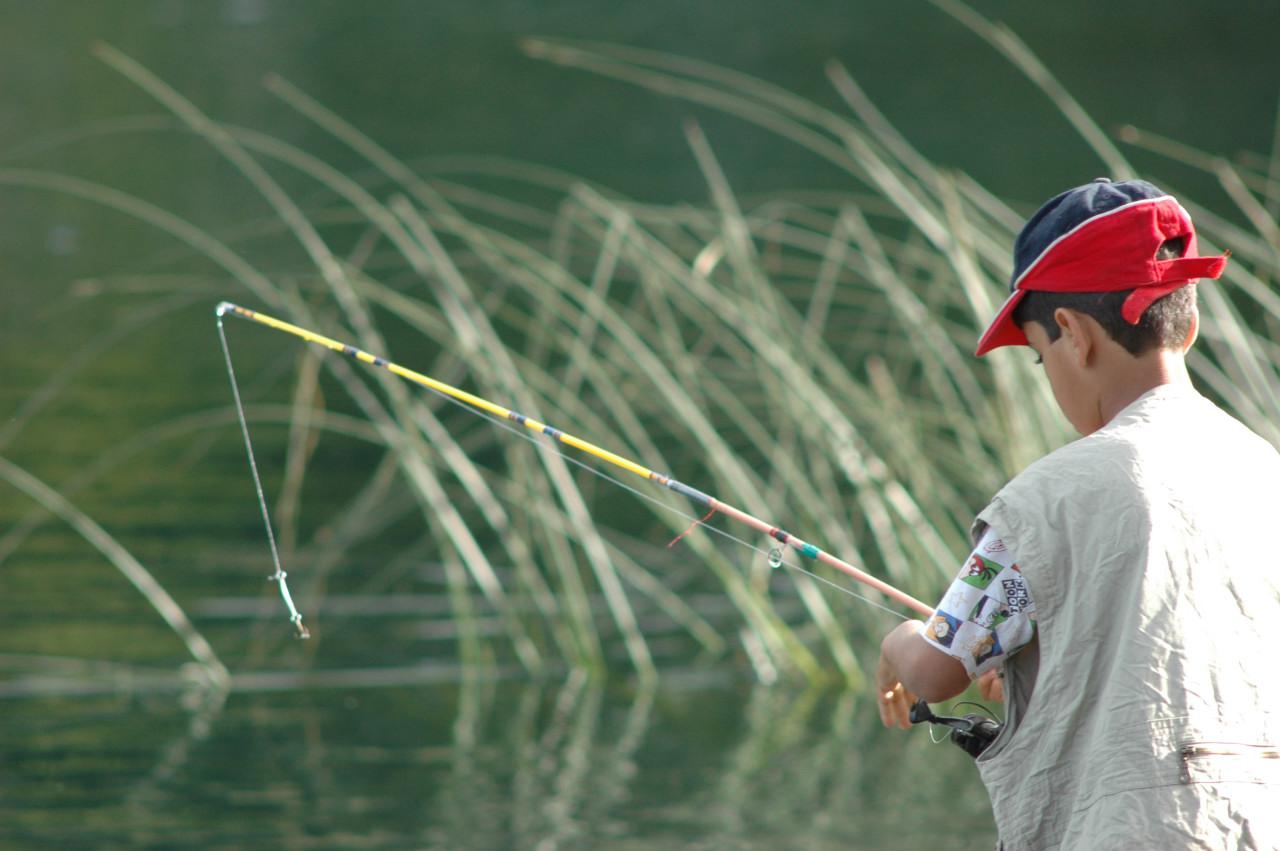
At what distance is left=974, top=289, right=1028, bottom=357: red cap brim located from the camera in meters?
1.76

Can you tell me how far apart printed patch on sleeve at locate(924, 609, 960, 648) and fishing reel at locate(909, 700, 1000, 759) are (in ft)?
0.46

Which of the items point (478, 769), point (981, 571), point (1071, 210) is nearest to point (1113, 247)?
point (1071, 210)

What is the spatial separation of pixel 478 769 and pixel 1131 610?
2544 millimetres

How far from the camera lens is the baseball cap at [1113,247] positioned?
1.66m

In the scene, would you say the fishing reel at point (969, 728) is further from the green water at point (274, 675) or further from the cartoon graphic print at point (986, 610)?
the green water at point (274, 675)

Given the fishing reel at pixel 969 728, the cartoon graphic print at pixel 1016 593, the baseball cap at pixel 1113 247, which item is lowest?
the fishing reel at pixel 969 728

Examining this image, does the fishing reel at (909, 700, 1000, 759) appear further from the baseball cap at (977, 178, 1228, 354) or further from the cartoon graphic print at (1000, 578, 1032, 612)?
the baseball cap at (977, 178, 1228, 354)

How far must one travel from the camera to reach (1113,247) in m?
1.66

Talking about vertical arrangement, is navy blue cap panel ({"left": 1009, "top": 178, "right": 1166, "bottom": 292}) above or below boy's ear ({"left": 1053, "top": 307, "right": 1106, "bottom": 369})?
above

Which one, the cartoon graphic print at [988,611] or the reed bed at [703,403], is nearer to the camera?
the cartoon graphic print at [988,611]

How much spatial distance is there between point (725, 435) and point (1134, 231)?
517cm

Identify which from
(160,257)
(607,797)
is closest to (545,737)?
(607,797)

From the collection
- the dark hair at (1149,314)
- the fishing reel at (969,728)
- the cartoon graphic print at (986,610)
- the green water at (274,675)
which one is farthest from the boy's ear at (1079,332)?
the green water at (274,675)

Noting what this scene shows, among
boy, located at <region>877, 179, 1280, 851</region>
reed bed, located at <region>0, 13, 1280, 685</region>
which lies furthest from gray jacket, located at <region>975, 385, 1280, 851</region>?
reed bed, located at <region>0, 13, 1280, 685</region>
